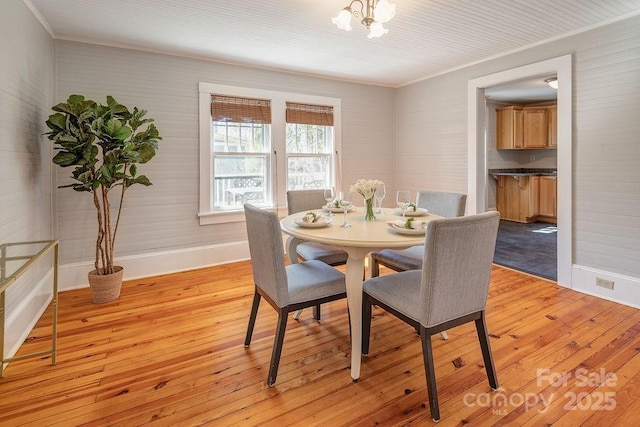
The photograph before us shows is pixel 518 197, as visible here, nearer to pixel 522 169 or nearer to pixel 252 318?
pixel 522 169

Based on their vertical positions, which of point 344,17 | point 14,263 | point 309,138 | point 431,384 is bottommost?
point 431,384

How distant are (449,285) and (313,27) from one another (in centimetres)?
248

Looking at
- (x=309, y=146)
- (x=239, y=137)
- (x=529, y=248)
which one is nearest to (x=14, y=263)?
(x=239, y=137)

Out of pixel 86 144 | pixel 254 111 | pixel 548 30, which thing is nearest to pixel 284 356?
pixel 86 144

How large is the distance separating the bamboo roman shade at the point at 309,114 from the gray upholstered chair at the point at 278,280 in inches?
105

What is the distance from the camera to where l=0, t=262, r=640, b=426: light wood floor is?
1.63 m

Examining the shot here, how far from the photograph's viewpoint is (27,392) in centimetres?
179

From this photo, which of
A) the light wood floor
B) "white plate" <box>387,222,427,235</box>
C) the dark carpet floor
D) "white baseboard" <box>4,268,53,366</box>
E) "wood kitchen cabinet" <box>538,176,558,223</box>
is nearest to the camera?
the light wood floor

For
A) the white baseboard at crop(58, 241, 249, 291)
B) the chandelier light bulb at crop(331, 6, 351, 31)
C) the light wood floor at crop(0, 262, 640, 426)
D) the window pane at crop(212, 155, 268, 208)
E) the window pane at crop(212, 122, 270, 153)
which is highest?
the chandelier light bulb at crop(331, 6, 351, 31)

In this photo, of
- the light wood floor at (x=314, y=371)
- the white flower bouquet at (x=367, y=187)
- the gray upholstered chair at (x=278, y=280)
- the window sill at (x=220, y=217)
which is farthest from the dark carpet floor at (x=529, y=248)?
the window sill at (x=220, y=217)

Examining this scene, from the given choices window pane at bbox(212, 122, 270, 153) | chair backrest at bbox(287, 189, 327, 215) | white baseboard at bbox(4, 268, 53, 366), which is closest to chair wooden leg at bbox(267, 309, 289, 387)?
chair backrest at bbox(287, 189, 327, 215)

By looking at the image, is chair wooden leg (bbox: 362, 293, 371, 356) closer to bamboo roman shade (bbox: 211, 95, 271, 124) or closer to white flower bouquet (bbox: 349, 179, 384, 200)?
white flower bouquet (bbox: 349, 179, 384, 200)

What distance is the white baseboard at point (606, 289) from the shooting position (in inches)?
111

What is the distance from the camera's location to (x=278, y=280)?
5.91 feet
